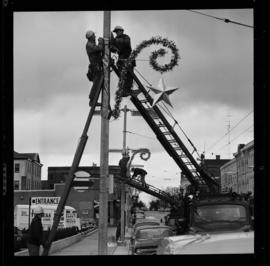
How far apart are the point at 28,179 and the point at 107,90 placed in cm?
63

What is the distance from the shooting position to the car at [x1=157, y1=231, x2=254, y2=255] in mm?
2223

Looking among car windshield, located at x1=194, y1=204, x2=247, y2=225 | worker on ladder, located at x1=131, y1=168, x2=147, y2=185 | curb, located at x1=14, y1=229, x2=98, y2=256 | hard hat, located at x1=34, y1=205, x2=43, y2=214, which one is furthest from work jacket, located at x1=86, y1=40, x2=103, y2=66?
car windshield, located at x1=194, y1=204, x2=247, y2=225

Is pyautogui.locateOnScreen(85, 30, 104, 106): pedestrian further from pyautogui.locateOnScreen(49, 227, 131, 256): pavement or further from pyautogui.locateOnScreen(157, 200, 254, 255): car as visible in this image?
pyautogui.locateOnScreen(157, 200, 254, 255): car

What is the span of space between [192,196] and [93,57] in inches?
54.2

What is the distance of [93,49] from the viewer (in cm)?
244

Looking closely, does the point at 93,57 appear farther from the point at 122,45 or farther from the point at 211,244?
the point at 211,244

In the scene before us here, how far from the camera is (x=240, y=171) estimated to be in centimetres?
268

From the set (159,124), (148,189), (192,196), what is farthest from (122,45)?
(192,196)

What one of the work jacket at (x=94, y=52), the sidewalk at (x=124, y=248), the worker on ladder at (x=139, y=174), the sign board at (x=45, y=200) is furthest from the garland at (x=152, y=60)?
the sidewalk at (x=124, y=248)

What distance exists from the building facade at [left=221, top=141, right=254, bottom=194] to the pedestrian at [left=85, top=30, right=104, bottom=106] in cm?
79

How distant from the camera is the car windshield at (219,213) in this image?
288 centimetres

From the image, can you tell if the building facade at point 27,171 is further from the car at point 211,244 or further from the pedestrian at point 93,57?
the car at point 211,244

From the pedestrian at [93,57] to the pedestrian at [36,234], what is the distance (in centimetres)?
59

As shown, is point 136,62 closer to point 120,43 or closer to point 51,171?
point 120,43
